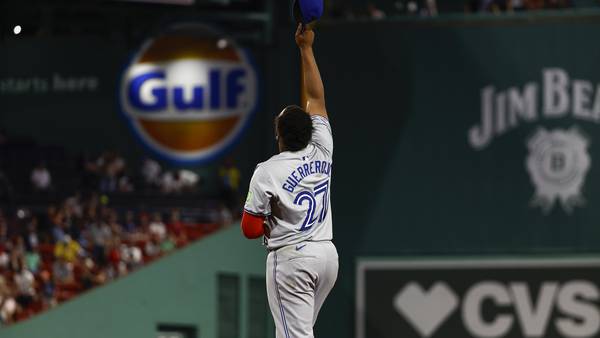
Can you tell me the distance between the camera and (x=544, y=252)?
15.7 m

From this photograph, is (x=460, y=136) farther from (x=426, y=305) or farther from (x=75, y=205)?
(x=75, y=205)

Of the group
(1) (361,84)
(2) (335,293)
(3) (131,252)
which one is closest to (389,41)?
(1) (361,84)

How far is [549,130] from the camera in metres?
15.9

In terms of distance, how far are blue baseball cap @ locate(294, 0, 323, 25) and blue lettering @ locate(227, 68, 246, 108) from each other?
45.5 ft

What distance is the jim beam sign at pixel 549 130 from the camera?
15828mm

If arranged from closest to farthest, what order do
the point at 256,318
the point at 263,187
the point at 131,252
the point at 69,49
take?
the point at 263,187, the point at 256,318, the point at 131,252, the point at 69,49

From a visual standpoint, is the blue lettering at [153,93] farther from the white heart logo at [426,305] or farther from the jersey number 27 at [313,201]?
the jersey number 27 at [313,201]

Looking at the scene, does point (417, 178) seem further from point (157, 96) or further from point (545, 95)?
point (157, 96)

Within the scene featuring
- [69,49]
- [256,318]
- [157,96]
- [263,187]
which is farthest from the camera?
[69,49]

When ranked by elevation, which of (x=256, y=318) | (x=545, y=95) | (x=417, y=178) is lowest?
(x=256, y=318)

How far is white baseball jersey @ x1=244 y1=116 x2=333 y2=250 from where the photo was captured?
6051 mm

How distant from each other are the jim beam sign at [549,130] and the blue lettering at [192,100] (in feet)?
22.5

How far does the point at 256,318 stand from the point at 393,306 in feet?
5.75

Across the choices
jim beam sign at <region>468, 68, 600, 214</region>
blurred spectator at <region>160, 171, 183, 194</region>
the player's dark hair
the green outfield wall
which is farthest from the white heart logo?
the player's dark hair
